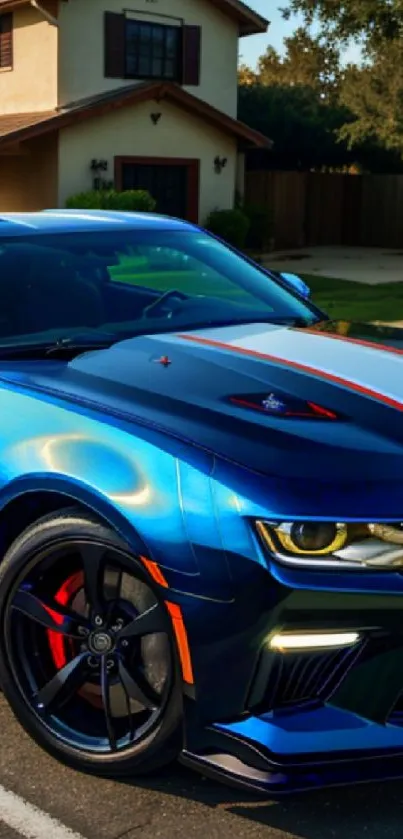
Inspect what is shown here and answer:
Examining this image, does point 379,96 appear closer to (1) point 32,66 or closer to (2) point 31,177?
(1) point 32,66

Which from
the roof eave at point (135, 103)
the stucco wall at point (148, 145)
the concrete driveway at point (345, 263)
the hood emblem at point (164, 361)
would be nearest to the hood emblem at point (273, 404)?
the hood emblem at point (164, 361)

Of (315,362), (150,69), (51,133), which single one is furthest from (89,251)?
(150,69)

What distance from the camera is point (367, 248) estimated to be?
A: 31.5 m

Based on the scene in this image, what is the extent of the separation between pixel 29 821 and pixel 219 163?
24036 mm

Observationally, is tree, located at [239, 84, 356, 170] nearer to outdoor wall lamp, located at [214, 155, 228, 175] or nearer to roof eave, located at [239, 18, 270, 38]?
roof eave, located at [239, 18, 270, 38]

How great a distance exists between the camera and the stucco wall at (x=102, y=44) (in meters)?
23.1

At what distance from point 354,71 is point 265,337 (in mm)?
25570

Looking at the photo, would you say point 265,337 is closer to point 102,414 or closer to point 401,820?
point 102,414

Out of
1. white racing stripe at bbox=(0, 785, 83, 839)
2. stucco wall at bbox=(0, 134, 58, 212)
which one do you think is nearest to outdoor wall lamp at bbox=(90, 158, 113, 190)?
stucco wall at bbox=(0, 134, 58, 212)

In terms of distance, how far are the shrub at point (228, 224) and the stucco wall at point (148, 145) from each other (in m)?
0.65

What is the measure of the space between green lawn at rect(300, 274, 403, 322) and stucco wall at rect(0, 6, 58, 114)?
6.90m

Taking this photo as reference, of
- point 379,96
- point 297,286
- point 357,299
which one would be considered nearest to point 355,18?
point 379,96

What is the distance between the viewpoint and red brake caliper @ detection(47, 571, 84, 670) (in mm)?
3188

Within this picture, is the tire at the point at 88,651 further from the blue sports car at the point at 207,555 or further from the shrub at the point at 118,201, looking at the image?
the shrub at the point at 118,201
